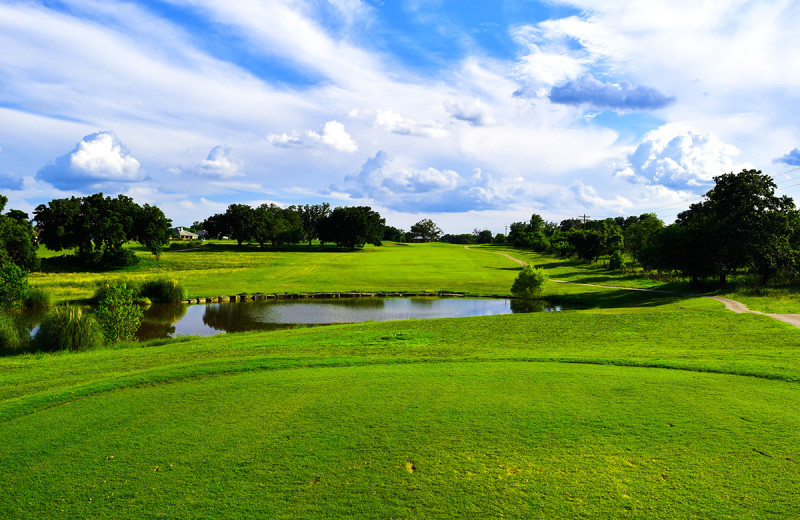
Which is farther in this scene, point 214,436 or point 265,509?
point 214,436

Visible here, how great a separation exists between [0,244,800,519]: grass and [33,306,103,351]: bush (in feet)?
15.5

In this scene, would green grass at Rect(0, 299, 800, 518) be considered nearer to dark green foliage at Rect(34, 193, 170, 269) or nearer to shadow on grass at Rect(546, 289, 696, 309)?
shadow on grass at Rect(546, 289, 696, 309)

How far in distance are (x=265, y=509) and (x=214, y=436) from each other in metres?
Result: 2.56

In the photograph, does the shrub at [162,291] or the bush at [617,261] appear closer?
the shrub at [162,291]

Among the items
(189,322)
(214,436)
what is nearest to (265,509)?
(214,436)

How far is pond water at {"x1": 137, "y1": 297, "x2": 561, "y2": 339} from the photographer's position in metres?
32.8

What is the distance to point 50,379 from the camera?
492 inches

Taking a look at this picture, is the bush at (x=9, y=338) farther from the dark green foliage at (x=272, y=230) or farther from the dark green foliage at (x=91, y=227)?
the dark green foliage at (x=272, y=230)

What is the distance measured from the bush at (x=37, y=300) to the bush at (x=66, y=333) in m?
20.4

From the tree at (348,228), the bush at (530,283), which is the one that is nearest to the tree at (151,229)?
the tree at (348,228)

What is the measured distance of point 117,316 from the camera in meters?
22.8

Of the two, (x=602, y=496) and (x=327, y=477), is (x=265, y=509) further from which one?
(x=602, y=496)

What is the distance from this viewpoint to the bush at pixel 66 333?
66.5 feet

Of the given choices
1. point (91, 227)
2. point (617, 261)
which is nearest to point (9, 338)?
point (91, 227)
